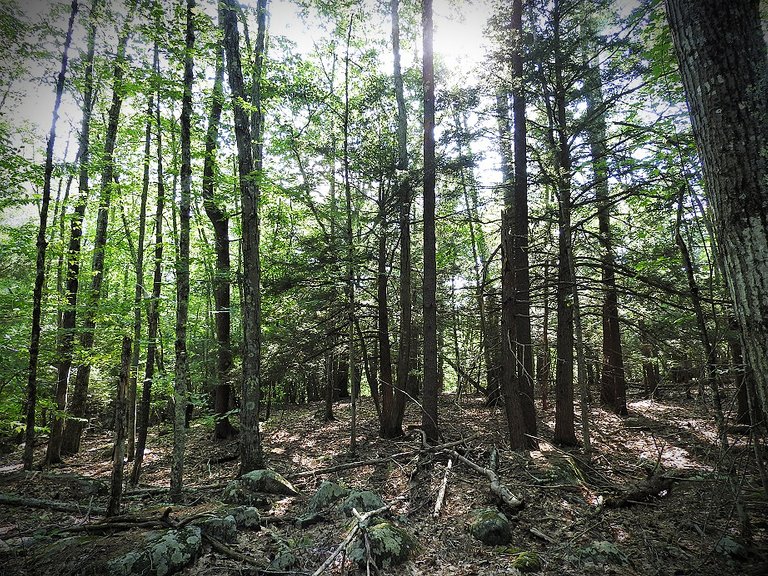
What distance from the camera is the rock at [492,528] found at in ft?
16.1

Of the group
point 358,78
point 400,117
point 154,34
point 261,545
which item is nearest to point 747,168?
point 261,545

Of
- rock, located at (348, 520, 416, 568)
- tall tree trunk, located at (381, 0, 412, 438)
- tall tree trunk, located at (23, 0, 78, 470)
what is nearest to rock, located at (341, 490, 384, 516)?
rock, located at (348, 520, 416, 568)

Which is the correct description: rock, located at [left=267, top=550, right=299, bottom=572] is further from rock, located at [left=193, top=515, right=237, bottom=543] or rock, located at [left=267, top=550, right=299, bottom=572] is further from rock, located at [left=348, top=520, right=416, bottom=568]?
rock, located at [left=193, top=515, right=237, bottom=543]

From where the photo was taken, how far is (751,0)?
241 centimetres

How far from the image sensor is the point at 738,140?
7.70 feet

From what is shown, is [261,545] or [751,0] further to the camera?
[261,545]

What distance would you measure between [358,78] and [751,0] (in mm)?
10265

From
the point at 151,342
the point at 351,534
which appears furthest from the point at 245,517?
the point at 151,342

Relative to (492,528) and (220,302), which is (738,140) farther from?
(220,302)

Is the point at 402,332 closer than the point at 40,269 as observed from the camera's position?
No

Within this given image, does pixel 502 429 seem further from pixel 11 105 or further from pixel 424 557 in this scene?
pixel 11 105

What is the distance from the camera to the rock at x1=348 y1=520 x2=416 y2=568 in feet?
14.7

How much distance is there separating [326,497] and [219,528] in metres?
1.86

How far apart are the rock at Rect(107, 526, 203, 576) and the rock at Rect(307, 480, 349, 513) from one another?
6.56 feet
